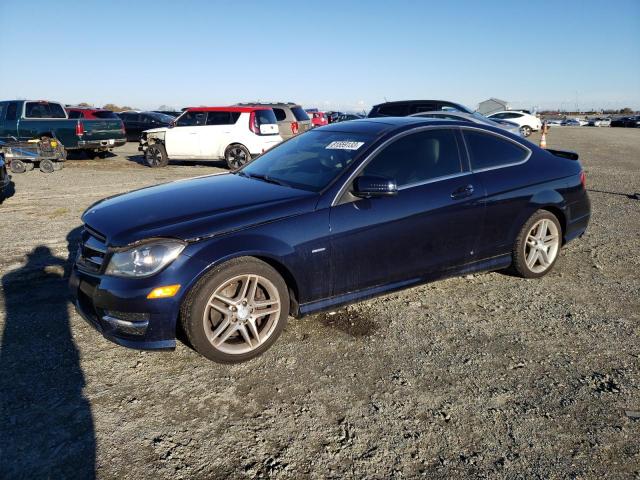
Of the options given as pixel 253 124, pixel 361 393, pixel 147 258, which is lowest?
pixel 361 393

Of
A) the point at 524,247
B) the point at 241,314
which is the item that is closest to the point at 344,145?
the point at 241,314

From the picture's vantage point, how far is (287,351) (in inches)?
135

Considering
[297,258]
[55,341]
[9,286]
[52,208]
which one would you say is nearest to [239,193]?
[297,258]

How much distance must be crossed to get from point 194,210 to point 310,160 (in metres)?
1.17

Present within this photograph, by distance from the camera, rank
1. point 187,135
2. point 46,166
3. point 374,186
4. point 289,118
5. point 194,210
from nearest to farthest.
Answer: point 194,210 < point 374,186 < point 46,166 < point 187,135 < point 289,118

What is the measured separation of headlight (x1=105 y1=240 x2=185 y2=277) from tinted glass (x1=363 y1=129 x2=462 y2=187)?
153cm

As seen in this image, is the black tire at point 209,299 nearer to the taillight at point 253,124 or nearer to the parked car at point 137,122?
the taillight at point 253,124

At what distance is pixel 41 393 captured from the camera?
288 cm

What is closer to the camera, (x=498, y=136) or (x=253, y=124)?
(x=498, y=136)

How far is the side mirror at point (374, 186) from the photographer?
3.43 meters

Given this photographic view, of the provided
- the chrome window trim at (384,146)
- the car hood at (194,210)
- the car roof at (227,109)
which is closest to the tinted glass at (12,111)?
the car roof at (227,109)

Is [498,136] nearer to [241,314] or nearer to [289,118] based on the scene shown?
[241,314]

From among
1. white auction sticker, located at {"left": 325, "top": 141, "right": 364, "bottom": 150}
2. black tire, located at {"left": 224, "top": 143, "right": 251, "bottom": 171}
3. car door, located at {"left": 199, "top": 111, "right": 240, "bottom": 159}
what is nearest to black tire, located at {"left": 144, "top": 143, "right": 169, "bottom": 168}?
car door, located at {"left": 199, "top": 111, "right": 240, "bottom": 159}

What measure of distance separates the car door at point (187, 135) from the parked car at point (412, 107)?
5.40 metres
